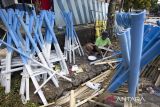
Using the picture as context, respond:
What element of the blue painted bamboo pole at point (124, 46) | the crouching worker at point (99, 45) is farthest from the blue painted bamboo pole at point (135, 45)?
the crouching worker at point (99, 45)

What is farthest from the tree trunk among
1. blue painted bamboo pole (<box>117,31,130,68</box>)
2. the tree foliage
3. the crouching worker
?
the tree foliage

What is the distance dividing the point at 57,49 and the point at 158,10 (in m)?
21.9

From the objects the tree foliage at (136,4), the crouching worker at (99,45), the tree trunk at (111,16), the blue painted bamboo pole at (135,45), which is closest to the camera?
the blue painted bamboo pole at (135,45)

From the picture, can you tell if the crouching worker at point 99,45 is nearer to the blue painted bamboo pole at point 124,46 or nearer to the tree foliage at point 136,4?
the blue painted bamboo pole at point 124,46

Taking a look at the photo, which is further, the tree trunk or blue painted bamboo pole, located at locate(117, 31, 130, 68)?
the tree trunk

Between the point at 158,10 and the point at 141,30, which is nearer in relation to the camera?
the point at 141,30

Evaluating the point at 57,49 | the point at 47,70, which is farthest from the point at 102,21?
the point at 47,70

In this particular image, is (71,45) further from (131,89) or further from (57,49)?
(131,89)

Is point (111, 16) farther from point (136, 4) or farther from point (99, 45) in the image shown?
point (136, 4)

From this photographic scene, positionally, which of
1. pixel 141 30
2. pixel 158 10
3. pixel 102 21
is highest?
Result: pixel 141 30

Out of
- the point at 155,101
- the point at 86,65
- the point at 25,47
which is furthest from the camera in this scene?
the point at 86,65

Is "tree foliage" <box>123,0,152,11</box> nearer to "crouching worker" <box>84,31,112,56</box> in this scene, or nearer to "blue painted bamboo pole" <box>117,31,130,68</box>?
"crouching worker" <box>84,31,112,56</box>

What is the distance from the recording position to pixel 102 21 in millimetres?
10648

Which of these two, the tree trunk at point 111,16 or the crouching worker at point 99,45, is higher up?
the tree trunk at point 111,16
